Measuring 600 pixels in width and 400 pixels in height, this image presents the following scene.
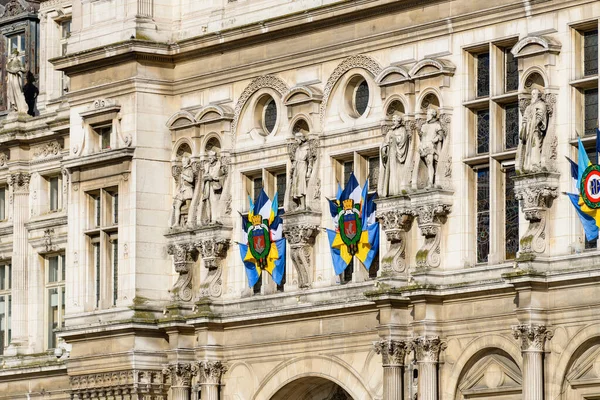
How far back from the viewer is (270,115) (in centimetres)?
5778

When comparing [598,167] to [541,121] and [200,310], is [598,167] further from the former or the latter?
[200,310]

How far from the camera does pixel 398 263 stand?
5303 cm

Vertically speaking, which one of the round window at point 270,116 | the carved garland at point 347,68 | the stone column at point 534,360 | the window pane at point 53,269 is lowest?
the stone column at point 534,360

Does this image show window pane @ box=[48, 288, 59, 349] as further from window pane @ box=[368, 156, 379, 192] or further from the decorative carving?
window pane @ box=[368, 156, 379, 192]

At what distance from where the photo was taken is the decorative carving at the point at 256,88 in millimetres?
57094

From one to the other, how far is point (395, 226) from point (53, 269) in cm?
1634

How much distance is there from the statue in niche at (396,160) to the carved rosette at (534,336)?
5.05 metres

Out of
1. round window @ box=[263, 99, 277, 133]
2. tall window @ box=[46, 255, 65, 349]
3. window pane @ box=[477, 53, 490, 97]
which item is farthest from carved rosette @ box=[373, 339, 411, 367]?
tall window @ box=[46, 255, 65, 349]

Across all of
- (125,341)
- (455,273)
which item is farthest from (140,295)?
(455,273)

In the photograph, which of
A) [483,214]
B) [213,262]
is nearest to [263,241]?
[213,262]

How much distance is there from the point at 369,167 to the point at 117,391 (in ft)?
30.6

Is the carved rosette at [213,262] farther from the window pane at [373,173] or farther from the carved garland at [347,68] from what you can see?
the window pane at [373,173]

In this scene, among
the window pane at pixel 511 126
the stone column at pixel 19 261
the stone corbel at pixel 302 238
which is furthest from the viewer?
the stone column at pixel 19 261

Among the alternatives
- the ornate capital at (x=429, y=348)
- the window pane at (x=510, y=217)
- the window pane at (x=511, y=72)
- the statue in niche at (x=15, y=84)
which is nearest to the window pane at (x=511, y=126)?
the window pane at (x=511, y=72)
